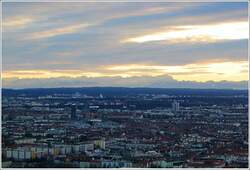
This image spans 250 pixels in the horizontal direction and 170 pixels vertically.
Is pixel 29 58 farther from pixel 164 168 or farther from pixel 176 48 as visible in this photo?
pixel 164 168

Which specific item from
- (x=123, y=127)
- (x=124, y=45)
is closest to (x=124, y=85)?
(x=123, y=127)

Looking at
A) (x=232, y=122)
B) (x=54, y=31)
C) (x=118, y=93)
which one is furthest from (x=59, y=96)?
(x=232, y=122)

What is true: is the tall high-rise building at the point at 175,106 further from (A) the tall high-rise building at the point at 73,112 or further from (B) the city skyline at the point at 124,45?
(A) the tall high-rise building at the point at 73,112

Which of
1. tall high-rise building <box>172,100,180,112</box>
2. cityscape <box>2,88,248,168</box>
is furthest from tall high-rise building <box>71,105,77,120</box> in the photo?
tall high-rise building <box>172,100,180,112</box>

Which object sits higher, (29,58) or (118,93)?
(29,58)

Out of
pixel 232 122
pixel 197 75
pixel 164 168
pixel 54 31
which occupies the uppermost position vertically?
pixel 54 31

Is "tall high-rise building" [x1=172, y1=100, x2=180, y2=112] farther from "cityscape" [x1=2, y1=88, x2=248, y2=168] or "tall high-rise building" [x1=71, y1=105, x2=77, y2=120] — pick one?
"tall high-rise building" [x1=71, y1=105, x2=77, y2=120]
